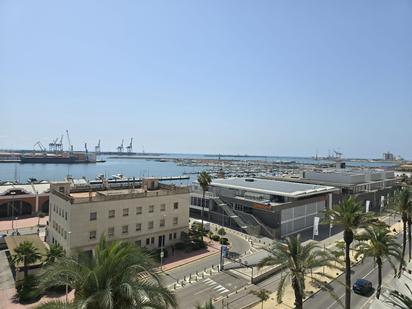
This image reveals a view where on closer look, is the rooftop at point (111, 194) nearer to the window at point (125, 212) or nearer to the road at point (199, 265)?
the window at point (125, 212)

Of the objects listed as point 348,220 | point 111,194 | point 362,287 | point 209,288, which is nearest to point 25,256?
point 111,194

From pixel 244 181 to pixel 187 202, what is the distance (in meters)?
33.2

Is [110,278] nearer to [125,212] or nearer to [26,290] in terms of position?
[26,290]

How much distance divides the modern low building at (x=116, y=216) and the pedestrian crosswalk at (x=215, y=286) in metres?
14.8

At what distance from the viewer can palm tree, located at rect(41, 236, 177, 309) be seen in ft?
42.7

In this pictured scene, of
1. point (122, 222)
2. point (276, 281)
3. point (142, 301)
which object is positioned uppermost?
point (142, 301)

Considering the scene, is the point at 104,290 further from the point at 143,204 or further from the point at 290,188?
the point at 290,188

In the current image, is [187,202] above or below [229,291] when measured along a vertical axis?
above

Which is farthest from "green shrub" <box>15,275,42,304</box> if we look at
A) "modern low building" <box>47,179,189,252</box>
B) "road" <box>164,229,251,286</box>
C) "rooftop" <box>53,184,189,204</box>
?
"road" <box>164,229,251,286</box>

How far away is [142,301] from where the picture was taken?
537 inches

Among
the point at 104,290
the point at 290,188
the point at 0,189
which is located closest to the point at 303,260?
the point at 104,290

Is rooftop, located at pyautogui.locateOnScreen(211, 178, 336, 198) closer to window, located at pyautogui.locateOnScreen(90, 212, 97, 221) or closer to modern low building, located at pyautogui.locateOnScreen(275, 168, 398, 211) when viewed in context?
modern low building, located at pyautogui.locateOnScreen(275, 168, 398, 211)

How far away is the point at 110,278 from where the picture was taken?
1339 centimetres

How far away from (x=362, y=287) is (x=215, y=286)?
18013 mm
